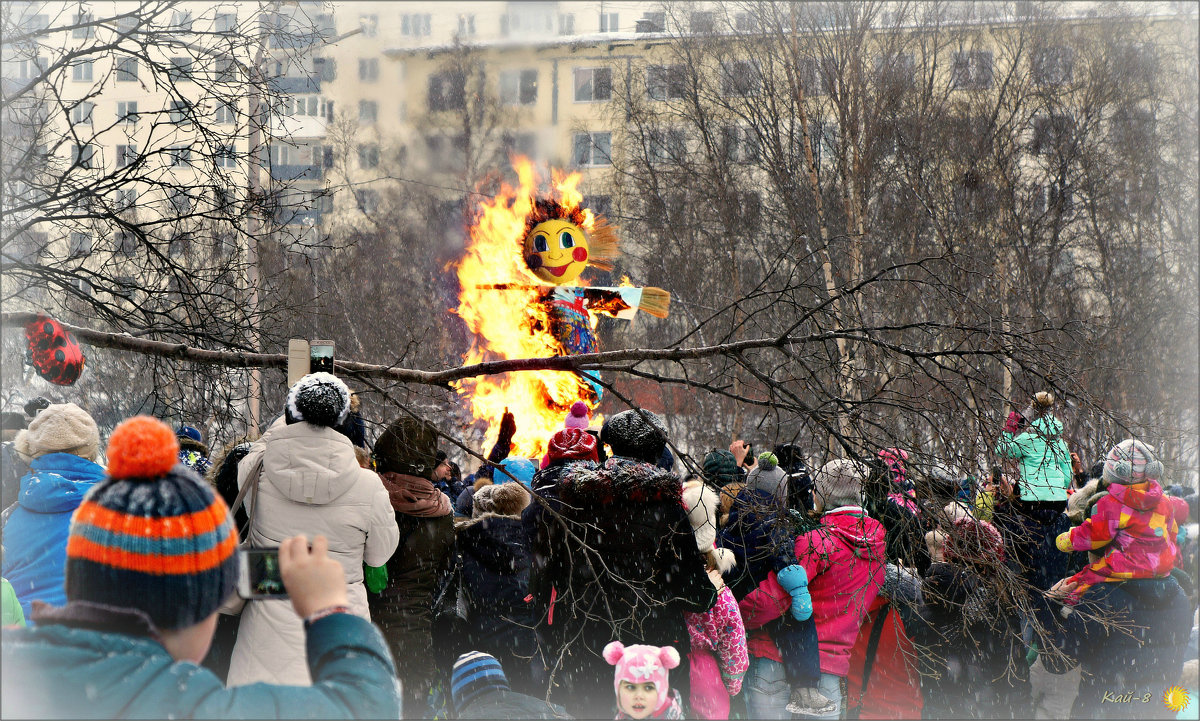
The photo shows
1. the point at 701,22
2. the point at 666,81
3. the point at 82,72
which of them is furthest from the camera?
the point at 666,81

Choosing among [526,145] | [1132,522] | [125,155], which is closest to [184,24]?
[125,155]

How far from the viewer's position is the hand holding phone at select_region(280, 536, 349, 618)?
5.34 ft

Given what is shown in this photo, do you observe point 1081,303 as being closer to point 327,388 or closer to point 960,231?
point 960,231

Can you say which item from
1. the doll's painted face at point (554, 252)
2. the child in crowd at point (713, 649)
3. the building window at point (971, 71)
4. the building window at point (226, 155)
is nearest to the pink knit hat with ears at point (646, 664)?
the child in crowd at point (713, 649)

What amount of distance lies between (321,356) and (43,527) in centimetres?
120

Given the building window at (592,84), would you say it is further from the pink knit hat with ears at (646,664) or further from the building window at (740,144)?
the pink knit hat with ears at (646,664)

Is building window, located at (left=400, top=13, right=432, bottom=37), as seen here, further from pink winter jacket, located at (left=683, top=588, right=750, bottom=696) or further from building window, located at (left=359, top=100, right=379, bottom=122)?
pink winter jacket, located at (left=683, top=588, right=750, bottom=696)

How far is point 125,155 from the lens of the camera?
5102 mm

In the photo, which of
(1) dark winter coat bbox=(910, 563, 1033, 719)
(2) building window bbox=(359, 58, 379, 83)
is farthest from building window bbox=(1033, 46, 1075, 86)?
(1) dark winter coat bbox=(910, 563, 1033, 719)

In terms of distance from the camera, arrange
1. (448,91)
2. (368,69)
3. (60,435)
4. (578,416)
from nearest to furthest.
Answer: (60,435), (578,416), (368,69), (448,91)

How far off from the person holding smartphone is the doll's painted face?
6.88m

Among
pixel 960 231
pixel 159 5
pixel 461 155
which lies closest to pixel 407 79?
pixel 461 155

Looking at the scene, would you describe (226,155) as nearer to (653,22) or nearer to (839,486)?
(839,486)

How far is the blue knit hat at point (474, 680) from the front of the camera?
263cm
